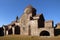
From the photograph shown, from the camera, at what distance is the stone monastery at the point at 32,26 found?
148ft

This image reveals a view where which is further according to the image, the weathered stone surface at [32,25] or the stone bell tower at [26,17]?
the stone bell tower at [26,17]

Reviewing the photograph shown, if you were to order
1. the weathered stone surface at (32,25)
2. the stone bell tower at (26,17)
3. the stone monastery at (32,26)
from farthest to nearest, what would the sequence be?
the stone bell tower at (26,17) → the weathered stone surface at (32,25) → the stone monastery at (32,26)

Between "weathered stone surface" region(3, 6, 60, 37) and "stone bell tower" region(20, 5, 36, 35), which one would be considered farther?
"stone bell tower" region(20, 5, 36, 35)

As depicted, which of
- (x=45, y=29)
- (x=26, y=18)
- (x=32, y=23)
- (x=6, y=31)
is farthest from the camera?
(x=6, y=31)

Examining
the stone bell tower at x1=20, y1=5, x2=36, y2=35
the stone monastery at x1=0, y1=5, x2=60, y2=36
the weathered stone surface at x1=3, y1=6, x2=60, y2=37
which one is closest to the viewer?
the stone monastery at x1=0, y1=5, x2=60, y2=36

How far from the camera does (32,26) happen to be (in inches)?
1854

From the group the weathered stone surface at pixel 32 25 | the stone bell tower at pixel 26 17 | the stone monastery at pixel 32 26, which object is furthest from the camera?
the stone bell tower at pixel 26 17

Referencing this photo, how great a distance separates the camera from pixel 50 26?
47.0m

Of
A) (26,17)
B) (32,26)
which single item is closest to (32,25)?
(32,26)

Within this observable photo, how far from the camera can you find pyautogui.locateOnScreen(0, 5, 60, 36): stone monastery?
148 feet

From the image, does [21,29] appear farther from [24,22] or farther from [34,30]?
[34,30]

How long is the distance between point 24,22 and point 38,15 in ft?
18.7

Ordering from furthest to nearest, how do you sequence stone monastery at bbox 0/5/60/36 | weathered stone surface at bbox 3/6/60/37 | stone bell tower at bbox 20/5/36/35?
stone bell tower at bbox 20/5/36/35 → weathered stone surface at bbox 3/6/60/37 → stone monastery at bbox 0/5/60/36

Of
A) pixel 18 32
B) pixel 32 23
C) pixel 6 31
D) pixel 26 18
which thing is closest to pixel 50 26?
pixel 32 23
